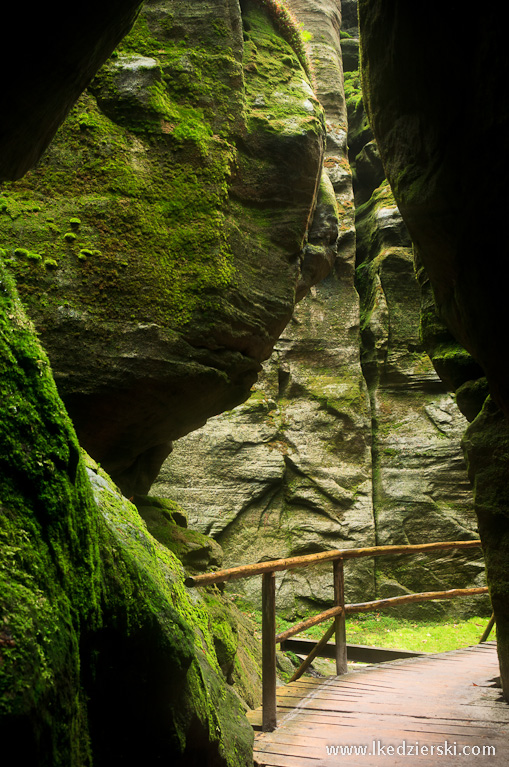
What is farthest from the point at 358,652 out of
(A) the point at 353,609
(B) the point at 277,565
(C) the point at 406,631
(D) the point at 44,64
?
(D) the point at 44,64

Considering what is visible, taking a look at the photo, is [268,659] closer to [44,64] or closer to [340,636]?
[340,636]

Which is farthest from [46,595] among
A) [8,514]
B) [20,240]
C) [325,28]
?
[325,28]

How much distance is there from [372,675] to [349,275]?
954 cm

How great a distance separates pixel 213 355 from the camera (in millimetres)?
5355

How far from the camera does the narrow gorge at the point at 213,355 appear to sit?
163 cm

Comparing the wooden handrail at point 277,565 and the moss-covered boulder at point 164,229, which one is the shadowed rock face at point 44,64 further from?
the wooden handrail at point 277,565

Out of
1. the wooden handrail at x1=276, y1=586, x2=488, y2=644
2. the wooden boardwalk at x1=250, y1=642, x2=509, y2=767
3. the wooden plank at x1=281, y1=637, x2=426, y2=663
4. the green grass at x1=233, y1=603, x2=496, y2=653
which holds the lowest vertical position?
the green grass at x1=233, y1=603, x2=496, y2=653

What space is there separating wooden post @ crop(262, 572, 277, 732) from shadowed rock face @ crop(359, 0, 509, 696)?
1812mm

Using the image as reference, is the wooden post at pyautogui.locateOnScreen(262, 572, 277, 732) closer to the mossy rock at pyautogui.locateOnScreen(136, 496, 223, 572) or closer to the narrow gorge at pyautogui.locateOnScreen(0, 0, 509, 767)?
the narrow gorge at pyautogui.locateOnScreen(0, 0, 509, 767)

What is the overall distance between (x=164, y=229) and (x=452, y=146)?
3.26 meters

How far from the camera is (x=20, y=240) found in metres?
4.73

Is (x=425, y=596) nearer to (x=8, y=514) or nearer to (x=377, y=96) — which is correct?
(x=377, y=96)

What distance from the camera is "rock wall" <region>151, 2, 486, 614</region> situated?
1059 centimetres

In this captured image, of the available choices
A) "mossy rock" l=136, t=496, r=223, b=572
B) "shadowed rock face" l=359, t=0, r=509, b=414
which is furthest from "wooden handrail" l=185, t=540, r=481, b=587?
"shadowed rock face" l=359, t=0, r=509, b=414
